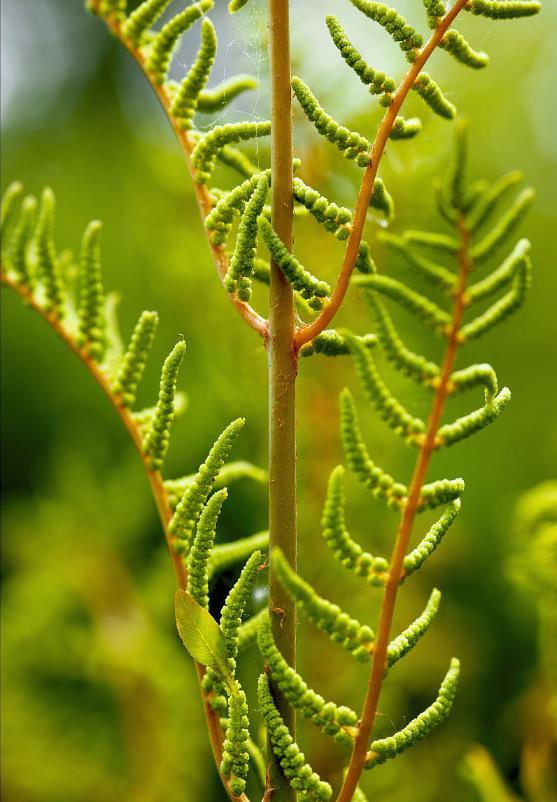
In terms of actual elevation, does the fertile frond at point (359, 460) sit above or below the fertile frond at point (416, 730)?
above

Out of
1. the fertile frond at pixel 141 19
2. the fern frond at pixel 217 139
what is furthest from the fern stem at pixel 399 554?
the fertile frond at pixel 141 19

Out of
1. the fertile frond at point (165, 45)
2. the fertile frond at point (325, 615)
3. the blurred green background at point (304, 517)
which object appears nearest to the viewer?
the fertile frond at point (325, 615)

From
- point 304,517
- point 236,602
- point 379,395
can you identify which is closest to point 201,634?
point 236,602

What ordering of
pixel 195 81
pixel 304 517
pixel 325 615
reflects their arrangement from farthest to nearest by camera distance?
pixel 304 517
pixel 195 81
pixel 325 615

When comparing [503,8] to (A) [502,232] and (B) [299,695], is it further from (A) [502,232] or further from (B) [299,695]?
(B) [299,695]

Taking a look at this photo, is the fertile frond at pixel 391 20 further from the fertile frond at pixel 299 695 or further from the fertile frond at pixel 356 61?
the fertile frond at pixel 299 695

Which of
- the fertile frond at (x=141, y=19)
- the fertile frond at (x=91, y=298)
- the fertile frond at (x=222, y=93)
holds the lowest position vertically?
the fertile frond at (x=91, y=298)

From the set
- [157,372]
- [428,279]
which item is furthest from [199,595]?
[157,372]
